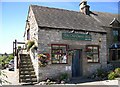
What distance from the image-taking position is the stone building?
1178 centimetres

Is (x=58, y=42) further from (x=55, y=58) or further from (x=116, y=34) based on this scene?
(x=116, y=34)

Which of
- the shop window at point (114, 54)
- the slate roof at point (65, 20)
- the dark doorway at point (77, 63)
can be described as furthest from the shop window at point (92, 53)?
the shop window at point (114, 54)

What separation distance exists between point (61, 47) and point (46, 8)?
12.5 feet

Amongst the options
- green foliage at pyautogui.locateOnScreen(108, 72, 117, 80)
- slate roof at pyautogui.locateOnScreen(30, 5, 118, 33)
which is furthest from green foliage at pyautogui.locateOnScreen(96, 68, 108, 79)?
slate roof at pyautogui.locateOnScreen(30, 5, 118, 33)

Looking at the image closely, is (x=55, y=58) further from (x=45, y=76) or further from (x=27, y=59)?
(x=27, y=59)

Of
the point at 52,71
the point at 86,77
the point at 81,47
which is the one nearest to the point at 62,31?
the point at 81,47

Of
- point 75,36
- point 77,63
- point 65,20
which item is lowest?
point 77,63

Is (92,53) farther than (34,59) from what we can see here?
Yes

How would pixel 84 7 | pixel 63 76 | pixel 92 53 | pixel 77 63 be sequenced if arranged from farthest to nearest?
pixel 84 7
pixel 92 53
pixel 77 63
pixel 63 76

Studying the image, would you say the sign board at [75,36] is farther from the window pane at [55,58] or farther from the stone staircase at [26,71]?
the stone staircase at [26,71]

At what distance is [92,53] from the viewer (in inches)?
536

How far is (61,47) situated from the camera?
12.4m

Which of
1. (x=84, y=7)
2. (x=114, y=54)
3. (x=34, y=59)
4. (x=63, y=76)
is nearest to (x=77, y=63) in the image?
(x=63, y=76)

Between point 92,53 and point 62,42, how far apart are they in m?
2.79
